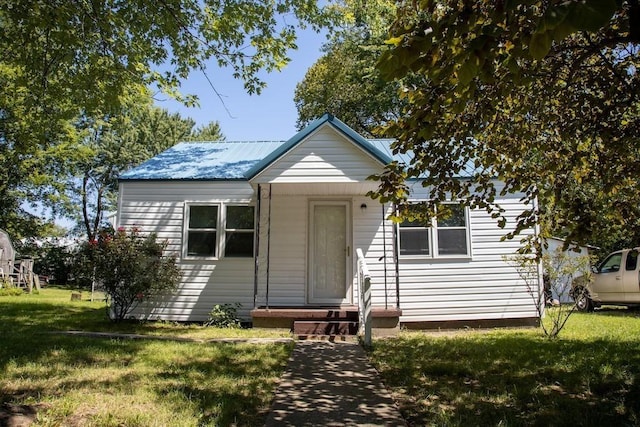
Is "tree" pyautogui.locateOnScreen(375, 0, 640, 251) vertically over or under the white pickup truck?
over

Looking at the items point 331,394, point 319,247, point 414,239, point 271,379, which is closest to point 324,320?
point 319,247

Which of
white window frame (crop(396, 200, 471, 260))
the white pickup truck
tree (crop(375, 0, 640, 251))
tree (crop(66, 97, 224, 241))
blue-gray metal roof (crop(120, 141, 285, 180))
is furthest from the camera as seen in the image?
tree (crop(66, 97, 224, 241))

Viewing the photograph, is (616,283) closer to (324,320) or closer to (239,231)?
(324,320)

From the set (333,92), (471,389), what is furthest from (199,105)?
(333,92)

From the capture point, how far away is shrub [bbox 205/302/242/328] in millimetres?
9625

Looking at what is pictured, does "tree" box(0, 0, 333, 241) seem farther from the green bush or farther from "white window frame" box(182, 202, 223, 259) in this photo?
the green bush

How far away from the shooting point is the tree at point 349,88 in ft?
77.3

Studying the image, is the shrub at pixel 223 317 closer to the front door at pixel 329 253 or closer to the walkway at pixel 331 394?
the front door at pixel 329 253

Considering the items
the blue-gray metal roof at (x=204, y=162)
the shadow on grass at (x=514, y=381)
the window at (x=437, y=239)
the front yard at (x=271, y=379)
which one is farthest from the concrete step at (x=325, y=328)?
the blue-gray metal roof at (x=204, y=162)

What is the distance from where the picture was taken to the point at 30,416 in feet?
11.8

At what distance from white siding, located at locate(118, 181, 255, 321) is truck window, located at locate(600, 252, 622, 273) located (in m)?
11.7

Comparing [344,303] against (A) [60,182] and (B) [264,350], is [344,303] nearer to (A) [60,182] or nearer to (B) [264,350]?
(B) [264,350]

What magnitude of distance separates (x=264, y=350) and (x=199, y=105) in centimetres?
622

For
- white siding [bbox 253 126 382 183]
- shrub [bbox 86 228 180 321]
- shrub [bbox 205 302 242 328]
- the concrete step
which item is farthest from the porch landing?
white siding [bbox 253 126 382 183]
